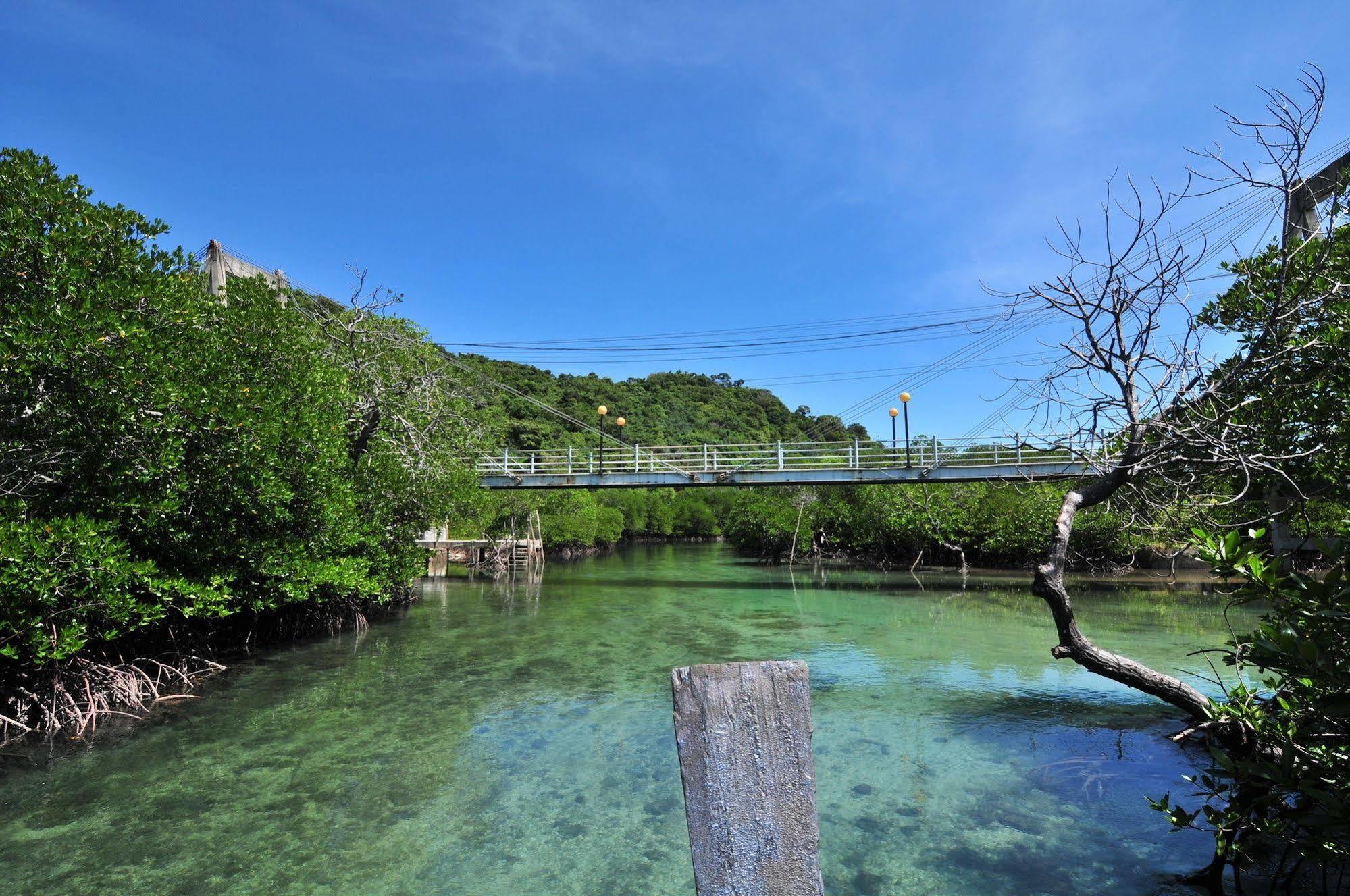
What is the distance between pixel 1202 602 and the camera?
16375 mm

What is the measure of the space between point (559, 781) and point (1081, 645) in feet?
12.8

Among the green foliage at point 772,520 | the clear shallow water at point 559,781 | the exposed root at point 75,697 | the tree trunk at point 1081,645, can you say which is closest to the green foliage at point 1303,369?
the tree trunk at point 1081,645

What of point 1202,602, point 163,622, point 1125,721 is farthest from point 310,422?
point 1202,602

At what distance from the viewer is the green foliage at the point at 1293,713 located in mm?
2361

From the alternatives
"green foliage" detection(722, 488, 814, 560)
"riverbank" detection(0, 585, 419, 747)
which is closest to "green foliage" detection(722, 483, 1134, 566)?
"green foliage" detection(722, 488, 814, 560)

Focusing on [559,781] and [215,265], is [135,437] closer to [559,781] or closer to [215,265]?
[559,781]

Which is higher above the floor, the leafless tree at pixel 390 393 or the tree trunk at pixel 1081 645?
the leafless tree at pixel 390 393

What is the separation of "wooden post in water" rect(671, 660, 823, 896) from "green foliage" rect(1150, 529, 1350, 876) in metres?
1.83

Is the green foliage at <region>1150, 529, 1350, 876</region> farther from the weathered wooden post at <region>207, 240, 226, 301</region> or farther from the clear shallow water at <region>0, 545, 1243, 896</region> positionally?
the weathered wooden post at <region>207, 240, 226, 301</region>

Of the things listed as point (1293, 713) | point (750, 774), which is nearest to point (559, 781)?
point (1293, 713)

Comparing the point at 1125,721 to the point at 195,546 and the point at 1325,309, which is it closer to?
the point at 1325,309

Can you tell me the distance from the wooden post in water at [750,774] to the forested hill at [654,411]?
113 ft

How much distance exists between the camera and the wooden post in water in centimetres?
141

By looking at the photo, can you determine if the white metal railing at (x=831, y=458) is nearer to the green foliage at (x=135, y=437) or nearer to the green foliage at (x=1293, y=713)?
the green foliage at (x=135, y=437)
